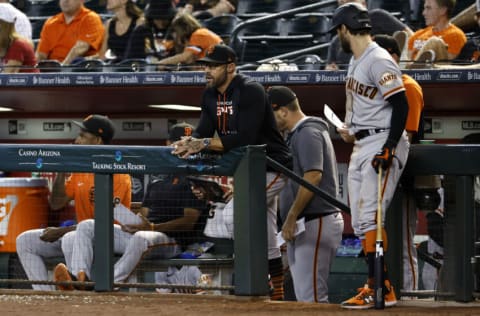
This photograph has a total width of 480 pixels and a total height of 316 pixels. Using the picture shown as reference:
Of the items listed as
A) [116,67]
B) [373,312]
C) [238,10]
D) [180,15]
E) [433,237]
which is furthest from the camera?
[238,10]

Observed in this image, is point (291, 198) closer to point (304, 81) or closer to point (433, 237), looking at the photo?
point (433, 237)

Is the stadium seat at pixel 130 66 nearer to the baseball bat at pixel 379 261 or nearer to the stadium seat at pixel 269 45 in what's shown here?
the stadium seat at pixel 269 45

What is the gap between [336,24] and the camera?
5.89 metres

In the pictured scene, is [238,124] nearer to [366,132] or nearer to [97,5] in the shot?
[366,132]

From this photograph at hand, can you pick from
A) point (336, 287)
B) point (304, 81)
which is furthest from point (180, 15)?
point (336, 287)

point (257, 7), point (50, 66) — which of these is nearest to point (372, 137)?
point (50, 66)

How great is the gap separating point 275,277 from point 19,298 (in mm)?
1522

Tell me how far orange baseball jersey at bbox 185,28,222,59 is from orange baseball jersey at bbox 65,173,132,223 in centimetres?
238

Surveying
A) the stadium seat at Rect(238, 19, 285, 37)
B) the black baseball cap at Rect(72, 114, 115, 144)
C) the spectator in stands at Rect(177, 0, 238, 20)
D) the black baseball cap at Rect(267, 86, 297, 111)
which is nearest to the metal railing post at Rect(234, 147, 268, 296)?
the black baseball cap at Rect(267, 86, 297, 111)

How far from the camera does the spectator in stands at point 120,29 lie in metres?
10.1

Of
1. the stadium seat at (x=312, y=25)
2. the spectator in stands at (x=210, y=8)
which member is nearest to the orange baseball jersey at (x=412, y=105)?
the stadium seat at (x=312, y=25)

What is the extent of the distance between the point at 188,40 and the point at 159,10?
3.10 feet

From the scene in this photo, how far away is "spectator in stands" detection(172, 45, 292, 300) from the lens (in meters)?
6.38

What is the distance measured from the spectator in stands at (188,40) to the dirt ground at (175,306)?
3.12 metres
